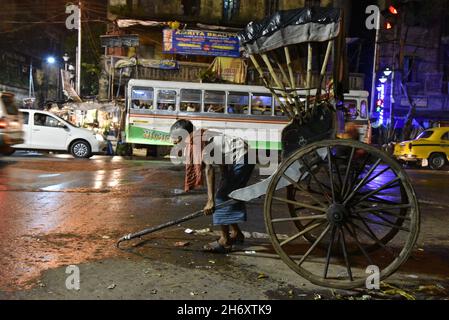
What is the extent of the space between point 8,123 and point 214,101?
353 inches

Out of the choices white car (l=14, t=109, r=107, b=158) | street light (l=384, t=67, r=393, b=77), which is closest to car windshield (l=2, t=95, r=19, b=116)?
white car (l=14, t=109, r=107, b=158)

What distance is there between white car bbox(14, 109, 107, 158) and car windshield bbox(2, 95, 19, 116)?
4196 millimetres

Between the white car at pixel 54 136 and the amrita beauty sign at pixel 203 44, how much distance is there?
862cm

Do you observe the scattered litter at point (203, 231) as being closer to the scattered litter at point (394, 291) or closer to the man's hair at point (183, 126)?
the man's hair at point (183, 126)

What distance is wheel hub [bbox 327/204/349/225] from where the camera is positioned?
3.81m

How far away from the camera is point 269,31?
441 centimetres

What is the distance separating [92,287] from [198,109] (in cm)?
1507

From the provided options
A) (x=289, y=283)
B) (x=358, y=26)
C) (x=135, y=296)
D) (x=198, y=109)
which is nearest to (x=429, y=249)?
(x=289, y=283)

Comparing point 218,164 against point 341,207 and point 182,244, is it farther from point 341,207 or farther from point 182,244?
point 341,207

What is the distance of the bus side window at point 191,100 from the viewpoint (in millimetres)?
18438

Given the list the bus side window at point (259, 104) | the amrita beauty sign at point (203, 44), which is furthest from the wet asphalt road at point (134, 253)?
the amrita beauty sign at point (203, 44)

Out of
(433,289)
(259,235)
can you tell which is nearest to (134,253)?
(259,235)

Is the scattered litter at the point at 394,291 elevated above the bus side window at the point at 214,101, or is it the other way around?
the bus side window at the point at 214,101

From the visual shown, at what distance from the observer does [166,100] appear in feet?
60.3
